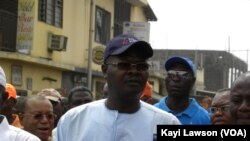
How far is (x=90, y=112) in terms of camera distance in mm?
3688

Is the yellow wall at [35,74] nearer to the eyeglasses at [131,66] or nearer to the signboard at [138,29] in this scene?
the signboard at [138,29]

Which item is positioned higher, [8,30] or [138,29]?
[138,29]

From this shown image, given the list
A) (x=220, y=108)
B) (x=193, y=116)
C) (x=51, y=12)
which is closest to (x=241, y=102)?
(x=220, y=108)

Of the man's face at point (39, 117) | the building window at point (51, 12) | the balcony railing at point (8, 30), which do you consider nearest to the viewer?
the man's face at point (39, 117)

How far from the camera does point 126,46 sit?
12.0 feet

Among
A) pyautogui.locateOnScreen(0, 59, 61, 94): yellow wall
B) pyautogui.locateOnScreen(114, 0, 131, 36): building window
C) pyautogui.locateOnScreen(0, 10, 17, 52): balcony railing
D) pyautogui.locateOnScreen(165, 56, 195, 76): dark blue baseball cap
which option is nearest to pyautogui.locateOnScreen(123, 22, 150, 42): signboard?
pyautogui.locateOnScreen(114, 0, 131, 36): building window

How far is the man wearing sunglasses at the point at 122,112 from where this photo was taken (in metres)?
3.57

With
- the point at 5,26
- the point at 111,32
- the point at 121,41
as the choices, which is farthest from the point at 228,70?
the point at 121,41

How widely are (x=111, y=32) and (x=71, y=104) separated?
1824 centimetres

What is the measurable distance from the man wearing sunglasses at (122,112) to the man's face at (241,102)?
549 mm

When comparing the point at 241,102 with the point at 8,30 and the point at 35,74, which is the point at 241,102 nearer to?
the point at 8,30

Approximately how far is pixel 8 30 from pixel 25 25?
26.1 inches

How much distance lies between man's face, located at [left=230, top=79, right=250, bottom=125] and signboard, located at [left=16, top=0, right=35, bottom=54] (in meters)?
14.5

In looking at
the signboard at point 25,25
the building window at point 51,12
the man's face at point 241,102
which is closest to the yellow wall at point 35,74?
the signboard at point 25,25
